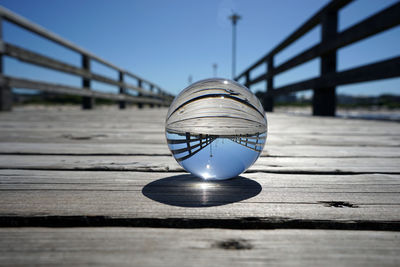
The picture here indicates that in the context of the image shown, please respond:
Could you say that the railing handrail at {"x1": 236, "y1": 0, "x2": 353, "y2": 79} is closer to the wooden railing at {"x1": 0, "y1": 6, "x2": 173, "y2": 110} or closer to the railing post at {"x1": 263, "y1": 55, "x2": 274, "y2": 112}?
the railing post at {"x1": 263, "y1": 55, "x2": 274, "y2": 112}

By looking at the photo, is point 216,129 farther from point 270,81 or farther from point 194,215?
point 270,81

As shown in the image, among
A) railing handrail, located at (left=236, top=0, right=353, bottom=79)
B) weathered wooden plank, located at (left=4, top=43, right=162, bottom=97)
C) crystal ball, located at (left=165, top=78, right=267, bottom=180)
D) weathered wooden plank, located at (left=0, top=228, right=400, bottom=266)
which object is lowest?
weathered wooden plank, located at (left=0, top=228, right=400, bottom=266)

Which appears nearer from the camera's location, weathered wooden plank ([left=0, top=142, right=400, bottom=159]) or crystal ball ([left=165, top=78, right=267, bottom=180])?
crystal ball ([left=165, top=78, right=267, bottom=180])

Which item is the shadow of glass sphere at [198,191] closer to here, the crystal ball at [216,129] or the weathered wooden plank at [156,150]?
the crystal ball at [216,129]

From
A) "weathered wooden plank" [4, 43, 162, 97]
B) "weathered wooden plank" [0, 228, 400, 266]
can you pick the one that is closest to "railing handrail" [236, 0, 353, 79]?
"weathered wooden plank" [0, 228, 400, 266]

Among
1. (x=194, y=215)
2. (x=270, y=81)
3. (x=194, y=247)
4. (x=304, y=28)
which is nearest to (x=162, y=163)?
(x=194, y=215)

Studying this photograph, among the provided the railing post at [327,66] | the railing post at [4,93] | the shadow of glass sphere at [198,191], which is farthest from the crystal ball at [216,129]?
the railing post at [327,66]
